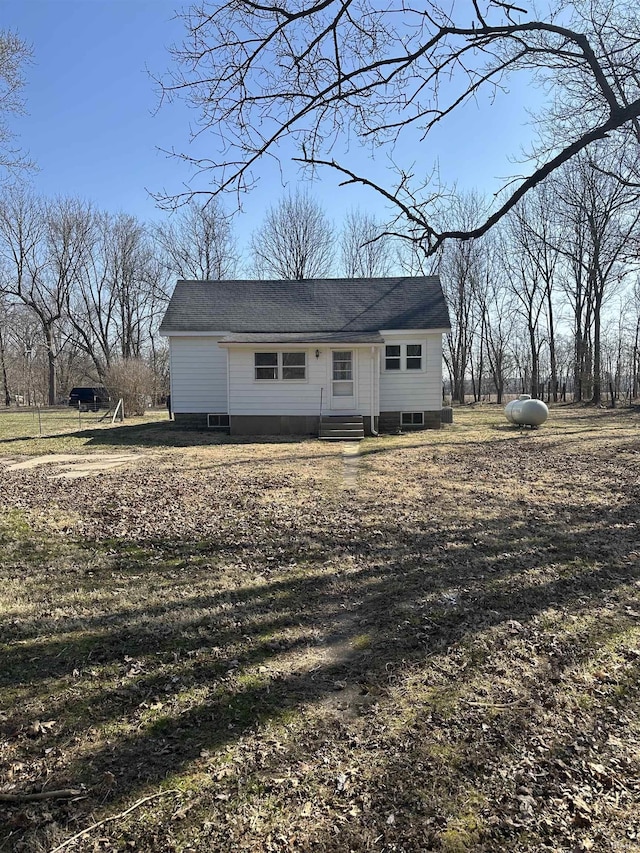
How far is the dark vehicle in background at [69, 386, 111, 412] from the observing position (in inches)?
1263

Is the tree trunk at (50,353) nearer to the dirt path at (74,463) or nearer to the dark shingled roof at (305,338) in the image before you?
the dark shingled roof at (305,338)

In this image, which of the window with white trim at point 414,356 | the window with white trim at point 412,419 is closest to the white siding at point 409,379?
the window with white trim at point 414,356

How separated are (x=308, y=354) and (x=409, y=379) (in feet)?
12.6

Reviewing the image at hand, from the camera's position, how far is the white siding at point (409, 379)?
16828mm

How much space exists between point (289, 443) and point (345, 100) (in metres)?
10.3

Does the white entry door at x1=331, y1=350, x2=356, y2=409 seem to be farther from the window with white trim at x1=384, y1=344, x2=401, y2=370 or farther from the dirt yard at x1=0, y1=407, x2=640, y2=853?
the dirt yard at x1=0, y1=407, x2=640, y2=853

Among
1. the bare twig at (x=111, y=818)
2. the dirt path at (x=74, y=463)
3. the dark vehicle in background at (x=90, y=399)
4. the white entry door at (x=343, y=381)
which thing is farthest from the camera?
the dark vehicle in background at (x=90, y=399)

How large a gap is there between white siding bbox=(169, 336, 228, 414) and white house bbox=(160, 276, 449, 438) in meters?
0.03

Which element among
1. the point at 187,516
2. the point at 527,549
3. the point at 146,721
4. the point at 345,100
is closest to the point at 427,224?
the point at 345,100

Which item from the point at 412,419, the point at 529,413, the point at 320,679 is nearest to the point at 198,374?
the point at 412,419

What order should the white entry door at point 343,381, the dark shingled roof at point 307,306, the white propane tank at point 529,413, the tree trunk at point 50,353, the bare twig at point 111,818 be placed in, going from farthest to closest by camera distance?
the tree trunk at point 50,353, the dark shingled roof at point 307,306, the white propane tank at point 529,413, the white entry door at point 343,381, the bare twig at point 111,818

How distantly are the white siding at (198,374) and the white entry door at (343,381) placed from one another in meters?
3.93

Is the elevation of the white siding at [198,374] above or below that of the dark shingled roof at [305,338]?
below

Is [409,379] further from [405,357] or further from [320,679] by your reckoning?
[320,679]
